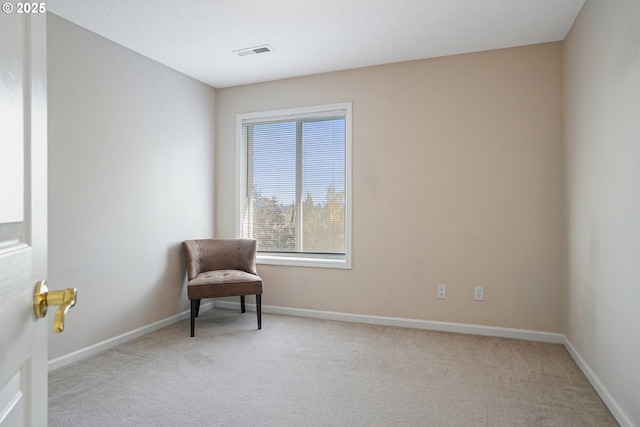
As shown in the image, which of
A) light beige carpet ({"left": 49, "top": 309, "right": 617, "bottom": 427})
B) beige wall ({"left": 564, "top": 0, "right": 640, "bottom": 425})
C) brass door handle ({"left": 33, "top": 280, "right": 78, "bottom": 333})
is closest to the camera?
brass door handle ({"left": 33, "top": 280, "right": 78, "bottom": 333})

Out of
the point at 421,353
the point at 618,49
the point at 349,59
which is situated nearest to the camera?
the point at 618,49

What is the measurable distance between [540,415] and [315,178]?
9.13 ft

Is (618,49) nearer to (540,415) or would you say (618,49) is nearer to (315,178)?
(540,415)

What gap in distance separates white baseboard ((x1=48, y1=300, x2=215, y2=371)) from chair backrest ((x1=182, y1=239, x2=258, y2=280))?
0.52 meters

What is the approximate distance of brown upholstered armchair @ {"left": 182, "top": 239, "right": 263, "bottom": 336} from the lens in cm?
344

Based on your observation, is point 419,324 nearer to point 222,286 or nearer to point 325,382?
point 325,382

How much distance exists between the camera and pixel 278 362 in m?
2.81

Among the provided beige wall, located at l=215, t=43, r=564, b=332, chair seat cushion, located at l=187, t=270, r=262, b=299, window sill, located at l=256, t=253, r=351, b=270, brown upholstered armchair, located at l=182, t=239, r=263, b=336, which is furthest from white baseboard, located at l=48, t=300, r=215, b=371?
beige wall, located at l=215, t=43, r=564, b=332

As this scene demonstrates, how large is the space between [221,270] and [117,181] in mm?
1292

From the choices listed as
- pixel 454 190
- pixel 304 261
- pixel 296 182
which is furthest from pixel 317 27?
pixel 304 261

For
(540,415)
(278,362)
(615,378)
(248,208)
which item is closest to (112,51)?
(248,208)

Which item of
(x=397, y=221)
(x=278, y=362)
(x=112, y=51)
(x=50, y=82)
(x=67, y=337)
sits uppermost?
(x=112, y=51)

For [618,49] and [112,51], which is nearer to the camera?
[618,49]

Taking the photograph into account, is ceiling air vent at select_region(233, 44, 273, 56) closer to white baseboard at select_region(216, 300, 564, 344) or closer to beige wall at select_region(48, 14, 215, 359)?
beige wall at select_region(48, 14, 215, 359)
